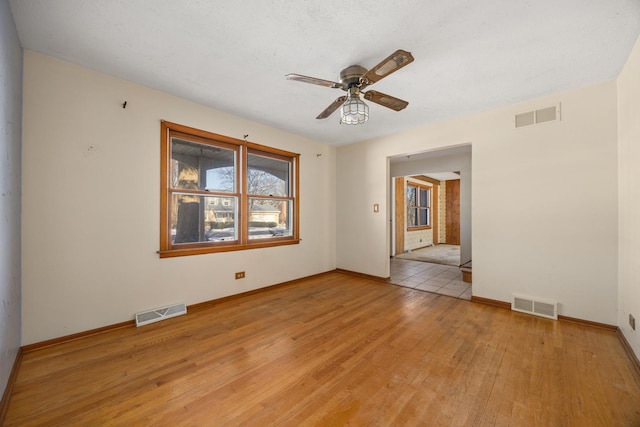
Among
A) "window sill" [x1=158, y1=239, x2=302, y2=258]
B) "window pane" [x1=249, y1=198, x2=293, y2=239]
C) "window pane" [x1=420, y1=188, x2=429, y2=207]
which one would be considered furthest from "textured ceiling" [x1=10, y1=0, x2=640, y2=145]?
"window pane" [x1=420, y1=188, x2=429, y2=207]

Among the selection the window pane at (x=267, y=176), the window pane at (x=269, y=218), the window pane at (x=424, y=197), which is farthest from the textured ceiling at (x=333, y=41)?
the window pane at (x=424, y=197)

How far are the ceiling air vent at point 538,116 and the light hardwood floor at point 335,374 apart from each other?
2.42 meters

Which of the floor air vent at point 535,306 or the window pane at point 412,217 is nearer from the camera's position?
the floor air vent at point 535,306

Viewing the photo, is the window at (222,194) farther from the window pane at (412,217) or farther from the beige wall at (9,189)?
the window pane at (412,217)

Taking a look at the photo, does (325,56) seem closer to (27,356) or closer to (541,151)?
(541,151)

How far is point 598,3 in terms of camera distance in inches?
67.0

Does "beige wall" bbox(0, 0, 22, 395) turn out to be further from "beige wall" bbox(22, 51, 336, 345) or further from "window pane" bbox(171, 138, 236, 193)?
"window pane" bbox(171, 138, 236, 193)

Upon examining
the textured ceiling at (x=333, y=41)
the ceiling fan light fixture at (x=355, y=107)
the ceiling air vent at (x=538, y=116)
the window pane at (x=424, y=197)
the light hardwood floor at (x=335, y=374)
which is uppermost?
the textured ceiling at (x=333, y=41)

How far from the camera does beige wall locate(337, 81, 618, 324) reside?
2707mm

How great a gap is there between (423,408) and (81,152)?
3.73m

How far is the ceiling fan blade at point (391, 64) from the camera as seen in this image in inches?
66.6

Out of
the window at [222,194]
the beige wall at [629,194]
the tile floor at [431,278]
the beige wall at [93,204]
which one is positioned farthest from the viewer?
the tile floor at [431,278]

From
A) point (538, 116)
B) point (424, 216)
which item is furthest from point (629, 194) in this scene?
point (424, 216)

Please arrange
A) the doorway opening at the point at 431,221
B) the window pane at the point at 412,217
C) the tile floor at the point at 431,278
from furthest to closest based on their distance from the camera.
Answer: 1. the window pane at the point at 412,217
2. the doorway opening at the point at 431,221
3. the tile floor at the point at 431,278
